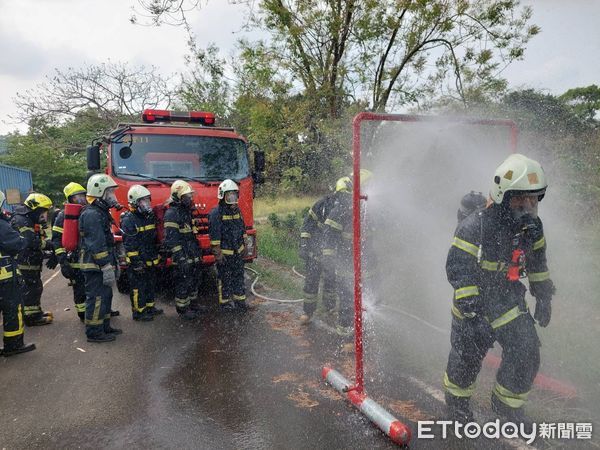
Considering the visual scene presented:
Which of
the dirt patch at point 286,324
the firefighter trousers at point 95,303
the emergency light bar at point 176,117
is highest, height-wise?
the emergency light bar at point 176,117

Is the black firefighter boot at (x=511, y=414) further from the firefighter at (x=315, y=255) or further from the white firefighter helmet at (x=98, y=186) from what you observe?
the white firefighter helmet at (x=98, y=186)

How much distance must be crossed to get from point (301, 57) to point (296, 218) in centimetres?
403

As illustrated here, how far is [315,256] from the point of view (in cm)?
545

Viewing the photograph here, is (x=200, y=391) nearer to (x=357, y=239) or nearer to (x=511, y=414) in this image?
(x=357, y=239)

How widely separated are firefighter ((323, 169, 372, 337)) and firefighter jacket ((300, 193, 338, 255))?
0.69 feet

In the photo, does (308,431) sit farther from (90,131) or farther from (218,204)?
(90,131)

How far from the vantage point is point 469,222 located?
2.97 meters

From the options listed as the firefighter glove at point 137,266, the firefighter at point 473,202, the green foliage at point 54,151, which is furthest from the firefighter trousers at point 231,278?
the green foliage at point 54,151

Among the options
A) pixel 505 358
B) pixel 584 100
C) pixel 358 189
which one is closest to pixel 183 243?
pixel 358 189

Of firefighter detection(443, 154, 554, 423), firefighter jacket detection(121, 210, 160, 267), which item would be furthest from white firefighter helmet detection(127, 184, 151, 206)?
firefighter detection(443, 154, 554, 423)

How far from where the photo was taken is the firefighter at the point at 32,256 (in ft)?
19.2

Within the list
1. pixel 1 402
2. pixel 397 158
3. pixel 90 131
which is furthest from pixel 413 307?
pixel 90 131

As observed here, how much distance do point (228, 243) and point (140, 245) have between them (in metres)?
1.16

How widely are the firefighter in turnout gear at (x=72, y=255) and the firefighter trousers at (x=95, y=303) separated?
0.49 metres
